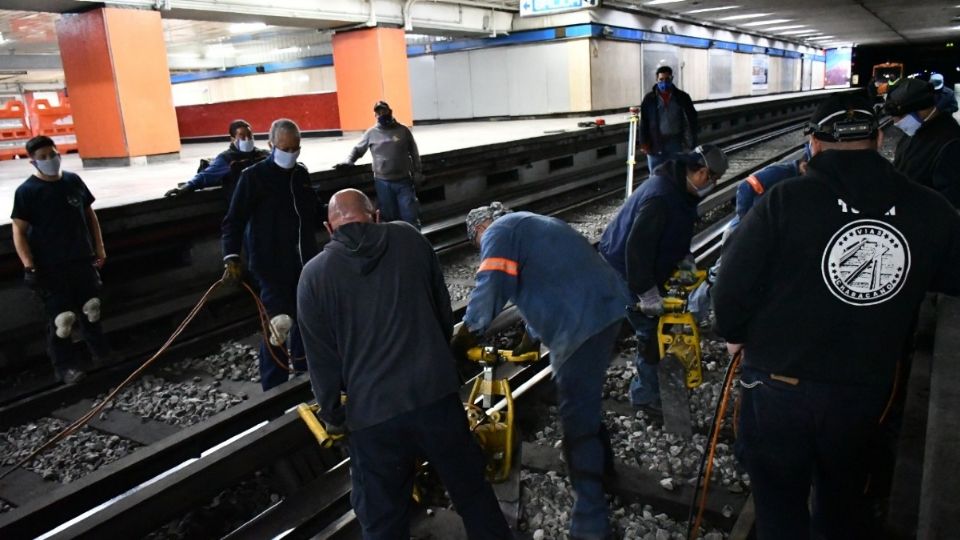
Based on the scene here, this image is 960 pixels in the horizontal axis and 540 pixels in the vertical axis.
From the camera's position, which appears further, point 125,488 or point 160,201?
point 160,201

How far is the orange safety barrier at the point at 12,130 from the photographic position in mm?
22078

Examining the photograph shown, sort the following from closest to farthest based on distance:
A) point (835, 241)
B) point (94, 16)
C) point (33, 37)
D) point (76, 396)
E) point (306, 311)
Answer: point (835, 241) → point (306, 311) → point (76, 396) → point (94, 16) → point (33, 37)

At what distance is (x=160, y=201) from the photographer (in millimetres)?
7953

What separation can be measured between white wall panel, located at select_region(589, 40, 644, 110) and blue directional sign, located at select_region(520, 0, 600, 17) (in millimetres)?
10906

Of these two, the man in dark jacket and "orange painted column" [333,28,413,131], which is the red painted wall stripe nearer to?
"orange painted column" [333,28,413,131]

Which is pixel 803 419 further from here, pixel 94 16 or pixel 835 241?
pixel 94 16

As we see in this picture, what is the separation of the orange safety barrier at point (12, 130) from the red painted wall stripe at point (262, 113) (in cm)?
635

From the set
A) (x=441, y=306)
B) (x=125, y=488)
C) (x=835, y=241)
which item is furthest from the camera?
(x=125, y=488)

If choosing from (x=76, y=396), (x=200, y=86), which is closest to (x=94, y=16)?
(x=76, y=396)

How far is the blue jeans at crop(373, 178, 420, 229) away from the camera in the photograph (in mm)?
9586

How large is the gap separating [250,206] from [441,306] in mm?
2690

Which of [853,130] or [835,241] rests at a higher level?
[853,130]

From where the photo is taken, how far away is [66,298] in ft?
19.7

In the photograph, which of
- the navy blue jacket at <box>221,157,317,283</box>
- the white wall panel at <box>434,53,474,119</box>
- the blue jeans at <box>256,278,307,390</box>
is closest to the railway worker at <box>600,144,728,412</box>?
the navy blue jacket at <box>221,157,317,283</box>
